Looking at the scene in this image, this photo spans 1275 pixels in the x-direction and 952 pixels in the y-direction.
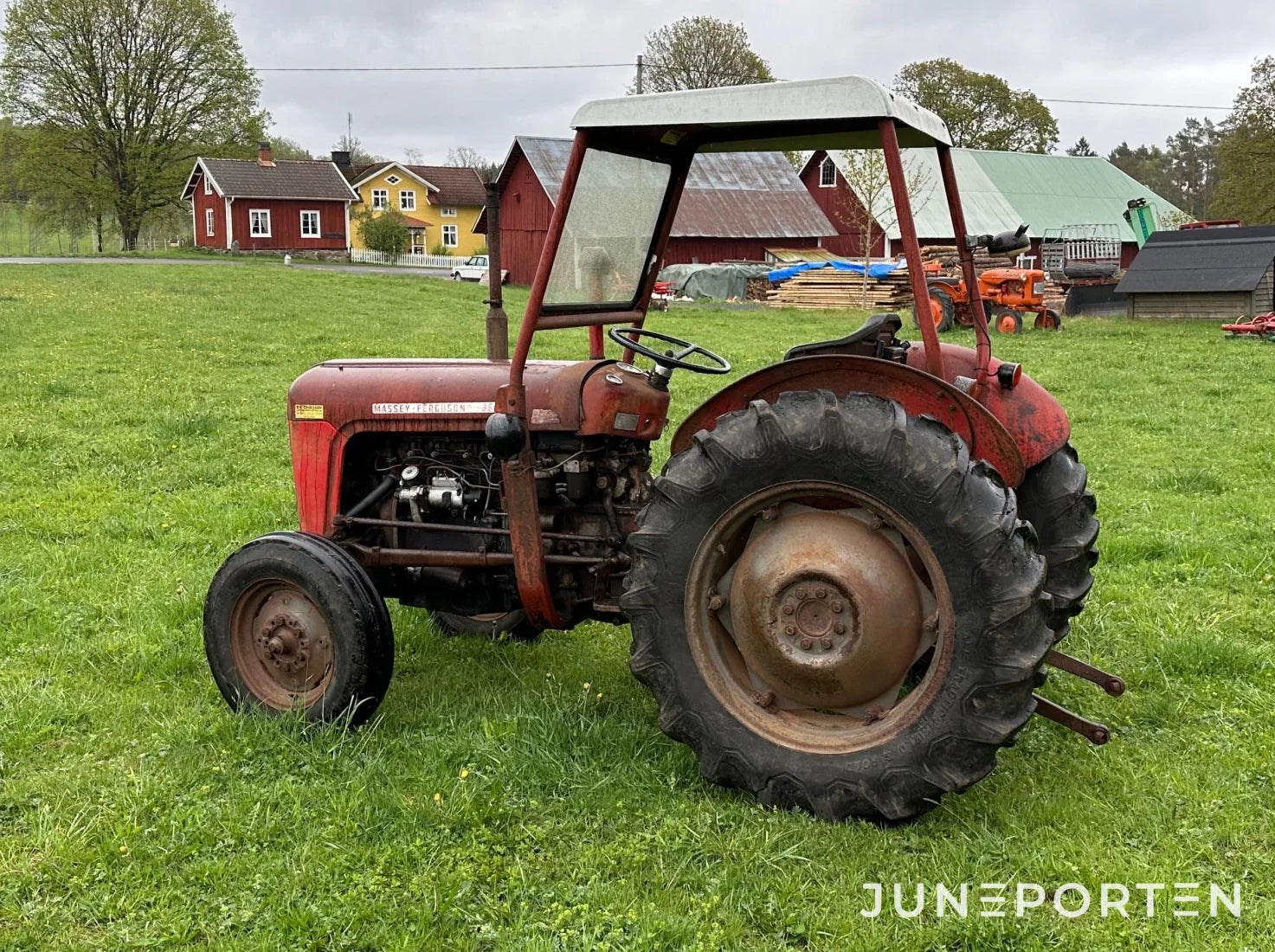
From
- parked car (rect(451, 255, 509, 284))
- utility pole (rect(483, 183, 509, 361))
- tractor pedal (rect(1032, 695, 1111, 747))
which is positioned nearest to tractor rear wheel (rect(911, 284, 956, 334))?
utility pole (rect(483, 183, 509, 361))

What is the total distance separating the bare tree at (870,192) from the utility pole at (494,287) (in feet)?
52.6

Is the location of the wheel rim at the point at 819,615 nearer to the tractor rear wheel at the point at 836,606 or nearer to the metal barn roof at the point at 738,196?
the tractor rear wheel at the point at 836,606

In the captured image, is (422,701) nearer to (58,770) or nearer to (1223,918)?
(58,770)

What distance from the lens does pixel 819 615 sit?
12.0 feet

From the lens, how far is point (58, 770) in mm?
4000

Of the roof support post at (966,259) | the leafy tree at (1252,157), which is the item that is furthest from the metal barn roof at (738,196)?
the roof support post at (966,259)

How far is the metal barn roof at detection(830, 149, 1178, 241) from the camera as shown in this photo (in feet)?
127

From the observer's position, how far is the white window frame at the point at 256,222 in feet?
174

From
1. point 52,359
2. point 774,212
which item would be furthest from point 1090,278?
point 52,359

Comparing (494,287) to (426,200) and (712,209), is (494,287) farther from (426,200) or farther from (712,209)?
(426,200)

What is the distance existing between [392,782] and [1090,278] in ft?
98.5

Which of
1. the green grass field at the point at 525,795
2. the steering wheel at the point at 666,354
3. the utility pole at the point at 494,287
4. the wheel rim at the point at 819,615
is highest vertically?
the utility pole at the point at 494,287

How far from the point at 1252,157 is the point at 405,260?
3346cm

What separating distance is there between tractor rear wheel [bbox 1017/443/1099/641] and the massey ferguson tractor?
0.04ft
